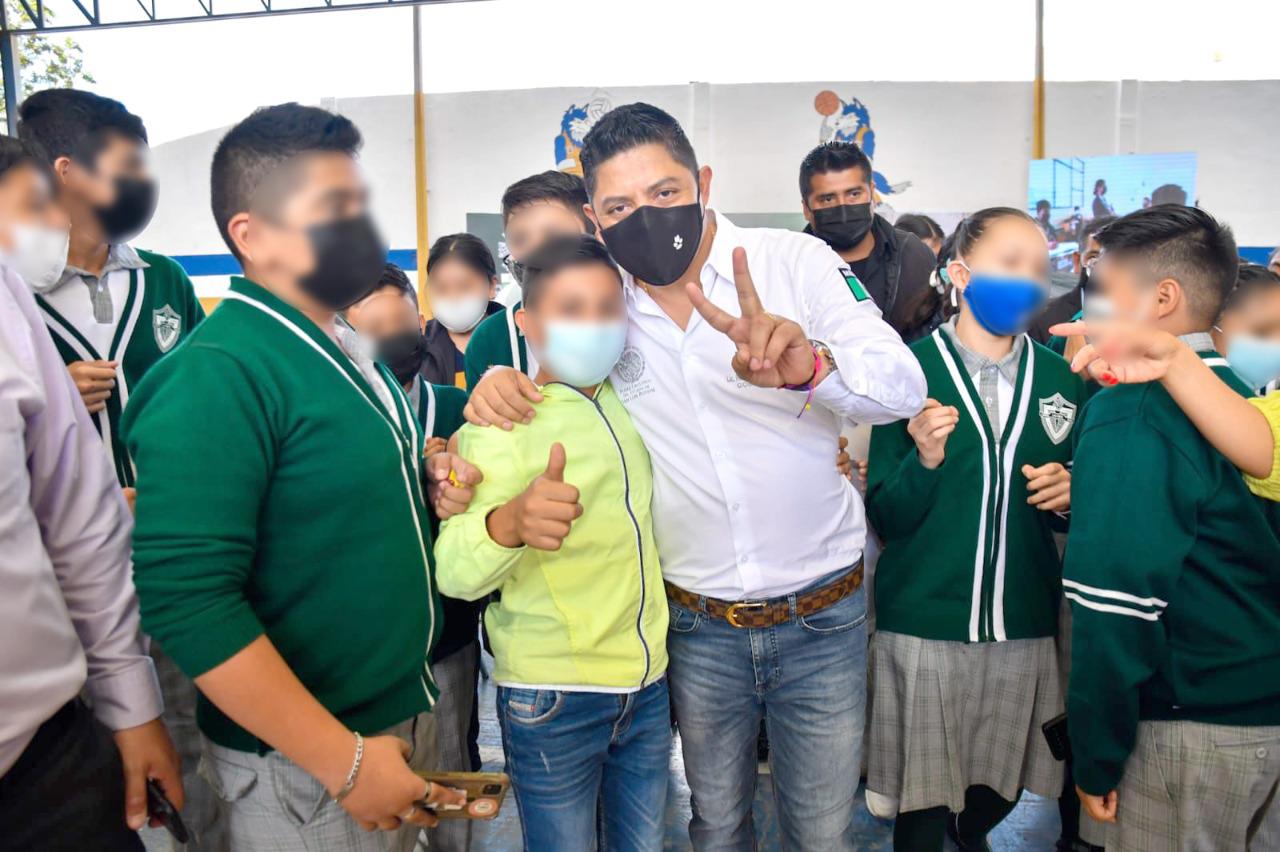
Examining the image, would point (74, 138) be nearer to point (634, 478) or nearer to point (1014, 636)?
point (634, 478)

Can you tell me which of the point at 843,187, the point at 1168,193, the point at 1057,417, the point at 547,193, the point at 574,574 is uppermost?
the point at 1168,193

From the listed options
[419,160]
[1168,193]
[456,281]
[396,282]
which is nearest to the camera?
[396,282]

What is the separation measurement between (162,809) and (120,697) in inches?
6.8

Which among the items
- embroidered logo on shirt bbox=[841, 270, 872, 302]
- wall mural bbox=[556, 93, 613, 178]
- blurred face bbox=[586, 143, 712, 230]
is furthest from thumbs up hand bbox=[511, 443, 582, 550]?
wall mural bbox=[556, 93, 613, 178]

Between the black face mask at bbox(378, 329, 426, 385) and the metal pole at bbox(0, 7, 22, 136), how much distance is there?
28.0ft

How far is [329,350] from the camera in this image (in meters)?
1.21

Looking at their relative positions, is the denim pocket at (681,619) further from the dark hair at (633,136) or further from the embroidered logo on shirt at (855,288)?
the dark hair at (633,136)

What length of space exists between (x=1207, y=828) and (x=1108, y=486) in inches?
26.5

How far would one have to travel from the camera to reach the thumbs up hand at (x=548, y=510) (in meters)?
1.25

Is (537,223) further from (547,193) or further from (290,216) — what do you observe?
(290,216)

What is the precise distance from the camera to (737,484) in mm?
1583

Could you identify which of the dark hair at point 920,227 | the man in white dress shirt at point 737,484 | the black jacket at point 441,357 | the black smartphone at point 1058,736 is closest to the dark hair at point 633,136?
the man in white dress shirt at point 737,484

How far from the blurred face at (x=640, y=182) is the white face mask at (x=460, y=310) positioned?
5.08 feet

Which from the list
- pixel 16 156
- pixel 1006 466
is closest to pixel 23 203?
pixel 16 156
